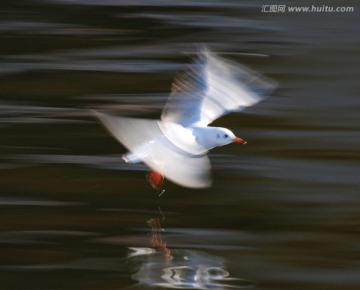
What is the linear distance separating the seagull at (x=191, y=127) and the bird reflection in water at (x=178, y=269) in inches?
13.1

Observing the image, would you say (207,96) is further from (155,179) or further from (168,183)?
(168,183)

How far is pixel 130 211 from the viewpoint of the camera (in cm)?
553

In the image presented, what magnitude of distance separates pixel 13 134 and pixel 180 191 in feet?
4.12

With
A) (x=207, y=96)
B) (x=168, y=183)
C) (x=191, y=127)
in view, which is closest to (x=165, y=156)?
(x=191, y=127)

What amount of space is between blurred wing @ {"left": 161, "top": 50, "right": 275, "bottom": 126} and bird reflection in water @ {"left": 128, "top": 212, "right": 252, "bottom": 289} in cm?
64

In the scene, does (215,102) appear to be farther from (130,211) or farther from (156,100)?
(156,100)

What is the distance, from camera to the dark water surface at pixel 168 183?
16.2 feet

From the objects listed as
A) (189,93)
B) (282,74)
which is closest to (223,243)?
(189,93)

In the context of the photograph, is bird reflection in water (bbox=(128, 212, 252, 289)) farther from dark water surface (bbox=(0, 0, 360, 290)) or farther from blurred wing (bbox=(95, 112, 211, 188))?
blurred wing (bbox=(95, 112, 211, 188))

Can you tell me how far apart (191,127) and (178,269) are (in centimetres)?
81

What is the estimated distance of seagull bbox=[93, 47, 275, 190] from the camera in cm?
505

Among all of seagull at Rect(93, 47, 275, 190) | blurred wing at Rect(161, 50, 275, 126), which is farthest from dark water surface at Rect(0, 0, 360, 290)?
blurred wing at Rect(161, 50, 275, 126)

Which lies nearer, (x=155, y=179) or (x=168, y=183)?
(x=155, y=179)

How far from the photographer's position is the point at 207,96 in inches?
216
